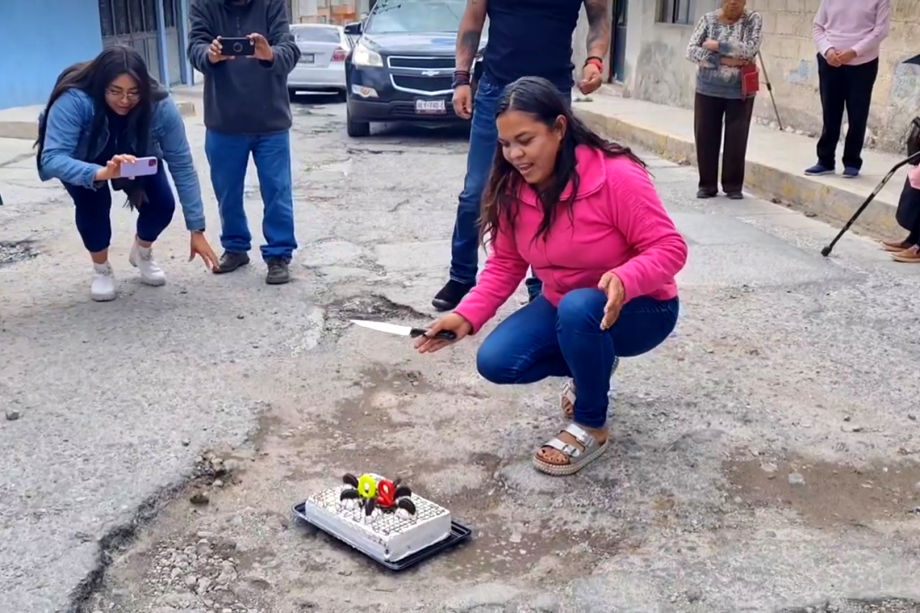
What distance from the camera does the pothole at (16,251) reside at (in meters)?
5.75

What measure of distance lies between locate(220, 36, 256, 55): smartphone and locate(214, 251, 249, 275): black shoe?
1.06m

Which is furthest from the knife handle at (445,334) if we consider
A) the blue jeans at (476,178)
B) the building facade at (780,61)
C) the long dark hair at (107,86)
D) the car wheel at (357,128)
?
the car wheel at (357,128)

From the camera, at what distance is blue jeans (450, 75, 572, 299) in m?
4.60

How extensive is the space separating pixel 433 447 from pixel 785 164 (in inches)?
221

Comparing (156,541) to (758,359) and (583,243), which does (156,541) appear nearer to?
(583,243)

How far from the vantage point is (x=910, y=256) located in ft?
18.9

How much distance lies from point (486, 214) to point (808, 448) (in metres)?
1.31

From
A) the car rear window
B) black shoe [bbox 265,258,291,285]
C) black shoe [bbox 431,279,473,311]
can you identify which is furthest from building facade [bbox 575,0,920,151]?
black shoe [bbox 265,258,291,285]

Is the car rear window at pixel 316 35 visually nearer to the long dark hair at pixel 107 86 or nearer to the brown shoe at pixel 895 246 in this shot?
the brown shoe at pixel 895 246

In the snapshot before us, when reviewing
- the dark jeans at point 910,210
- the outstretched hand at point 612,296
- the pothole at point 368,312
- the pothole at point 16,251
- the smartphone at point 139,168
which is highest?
the smartphone at point 139,168

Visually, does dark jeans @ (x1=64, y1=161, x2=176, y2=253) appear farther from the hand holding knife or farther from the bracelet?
the hand holding knife

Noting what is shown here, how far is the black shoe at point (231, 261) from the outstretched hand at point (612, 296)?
296cm

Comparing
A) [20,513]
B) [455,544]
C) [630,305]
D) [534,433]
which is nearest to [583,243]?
[630,305]

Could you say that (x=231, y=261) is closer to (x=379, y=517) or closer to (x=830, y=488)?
(x=379, y=517)
